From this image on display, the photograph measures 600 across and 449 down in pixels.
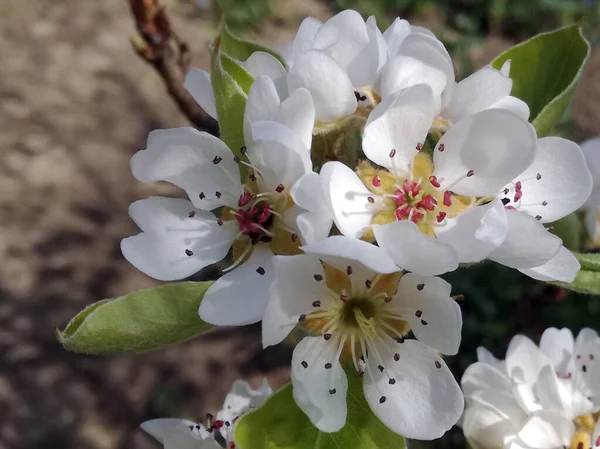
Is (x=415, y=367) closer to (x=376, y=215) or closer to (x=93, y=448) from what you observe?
(x=376, y=215)

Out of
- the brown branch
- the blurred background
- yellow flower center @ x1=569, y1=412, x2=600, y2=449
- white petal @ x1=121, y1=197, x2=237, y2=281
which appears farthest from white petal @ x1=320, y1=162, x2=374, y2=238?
the blurred background

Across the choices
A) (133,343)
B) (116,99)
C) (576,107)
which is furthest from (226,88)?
(576,107)

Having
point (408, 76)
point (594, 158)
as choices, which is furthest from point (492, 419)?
point (594, 158)

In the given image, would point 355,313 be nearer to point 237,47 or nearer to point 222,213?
point 222,213

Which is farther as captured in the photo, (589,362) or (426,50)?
(589,362)

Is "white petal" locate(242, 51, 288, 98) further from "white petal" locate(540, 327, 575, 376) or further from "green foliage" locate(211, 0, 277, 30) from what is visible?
"green foliage" locate(211, 0, 277, 30)

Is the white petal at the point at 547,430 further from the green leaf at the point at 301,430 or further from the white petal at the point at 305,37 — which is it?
the white petal at the point at 305,37

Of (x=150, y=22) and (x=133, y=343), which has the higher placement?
(x=150, y=22)
